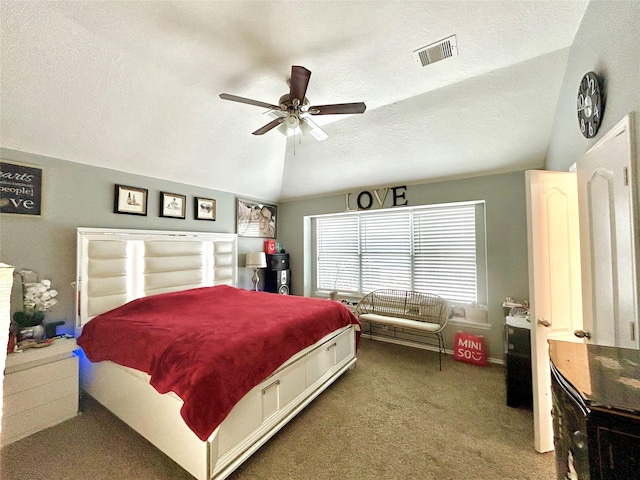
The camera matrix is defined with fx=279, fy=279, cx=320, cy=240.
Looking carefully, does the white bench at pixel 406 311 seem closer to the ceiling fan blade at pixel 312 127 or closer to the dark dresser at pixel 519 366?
the dark dresser at pixel 519 366

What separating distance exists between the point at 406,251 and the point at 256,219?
8.64 feet

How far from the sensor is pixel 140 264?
3277mm

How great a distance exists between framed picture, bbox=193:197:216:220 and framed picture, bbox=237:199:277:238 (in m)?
0.50

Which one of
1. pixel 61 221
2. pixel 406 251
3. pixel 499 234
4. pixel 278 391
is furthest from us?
pixel 406 251

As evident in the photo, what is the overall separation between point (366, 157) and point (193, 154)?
7.46ft

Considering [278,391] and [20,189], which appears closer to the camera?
[278,391]

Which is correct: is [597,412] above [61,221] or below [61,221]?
below

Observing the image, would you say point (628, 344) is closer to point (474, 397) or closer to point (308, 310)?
point (474, 397)

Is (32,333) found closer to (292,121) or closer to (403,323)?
(292,121)

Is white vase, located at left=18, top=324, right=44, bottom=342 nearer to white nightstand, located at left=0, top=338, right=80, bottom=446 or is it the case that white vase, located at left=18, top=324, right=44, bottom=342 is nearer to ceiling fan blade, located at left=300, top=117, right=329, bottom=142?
white nightstand, located at left=0, top=338, right=80, bottom=446

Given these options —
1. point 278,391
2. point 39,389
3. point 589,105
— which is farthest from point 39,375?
point 589,105

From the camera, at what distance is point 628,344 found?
146cm

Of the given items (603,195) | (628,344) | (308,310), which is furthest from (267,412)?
(603,195)

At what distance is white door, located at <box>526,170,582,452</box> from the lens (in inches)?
80.5
